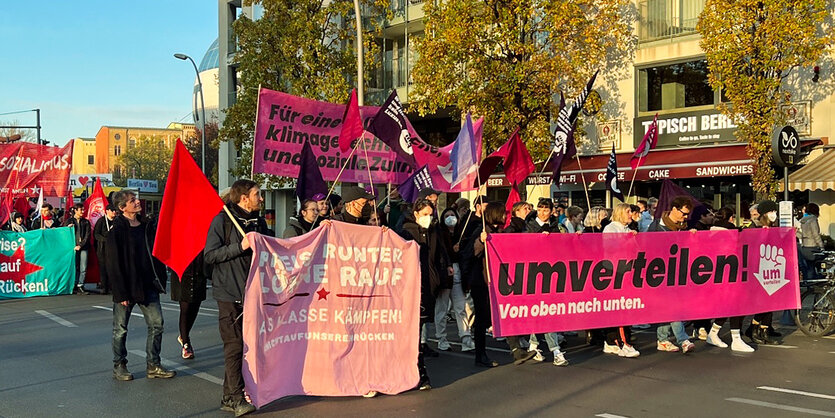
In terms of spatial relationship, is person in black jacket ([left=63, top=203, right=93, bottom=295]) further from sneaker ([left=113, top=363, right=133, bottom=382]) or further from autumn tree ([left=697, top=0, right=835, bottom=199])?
autumn tree ([left=697, top=0, right=835, bottom=199])

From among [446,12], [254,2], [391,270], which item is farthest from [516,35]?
[391,270]

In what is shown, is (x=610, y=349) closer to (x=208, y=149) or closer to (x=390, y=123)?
(x=390, y=123)

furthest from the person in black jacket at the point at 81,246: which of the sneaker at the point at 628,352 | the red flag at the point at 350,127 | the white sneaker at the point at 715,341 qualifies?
the white sneaker at the point at 715,341

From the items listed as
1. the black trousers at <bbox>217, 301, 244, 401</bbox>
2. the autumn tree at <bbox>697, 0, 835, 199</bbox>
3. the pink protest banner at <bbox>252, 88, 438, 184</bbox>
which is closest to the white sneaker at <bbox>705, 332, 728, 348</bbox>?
the pink protest banner at <bbox>252, 88, 438, 184</bbox>

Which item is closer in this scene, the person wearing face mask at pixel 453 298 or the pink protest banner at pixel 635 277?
the pink protest banner at pixel 635 277

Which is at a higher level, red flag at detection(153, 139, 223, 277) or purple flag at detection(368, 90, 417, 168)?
purple flag at detection(368, 90, 417, 168)

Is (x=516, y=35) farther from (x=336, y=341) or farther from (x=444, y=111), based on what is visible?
(x=336, y=341)

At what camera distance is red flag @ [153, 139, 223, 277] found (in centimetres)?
726

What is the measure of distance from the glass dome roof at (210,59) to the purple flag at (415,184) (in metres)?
75.6

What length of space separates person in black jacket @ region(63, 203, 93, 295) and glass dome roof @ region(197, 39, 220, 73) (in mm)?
68301

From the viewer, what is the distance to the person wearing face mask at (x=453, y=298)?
10.2 m

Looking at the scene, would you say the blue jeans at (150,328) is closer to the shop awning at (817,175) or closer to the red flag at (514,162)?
the red flag at (514,162)

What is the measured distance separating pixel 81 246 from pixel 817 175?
1603cm

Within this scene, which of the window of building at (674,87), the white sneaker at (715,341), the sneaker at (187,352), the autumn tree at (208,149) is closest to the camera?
the sneaker at (187,352)
